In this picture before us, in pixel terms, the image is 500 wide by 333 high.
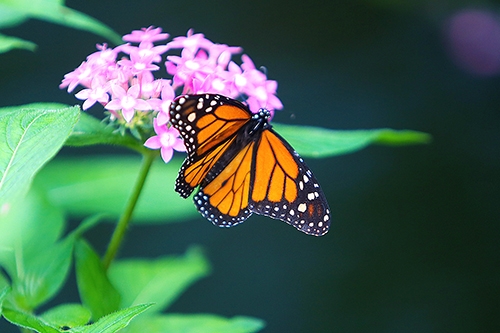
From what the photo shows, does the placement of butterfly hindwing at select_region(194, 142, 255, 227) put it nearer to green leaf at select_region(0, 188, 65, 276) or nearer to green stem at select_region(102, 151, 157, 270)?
green stem at select_region(102, 151, 157, 270)

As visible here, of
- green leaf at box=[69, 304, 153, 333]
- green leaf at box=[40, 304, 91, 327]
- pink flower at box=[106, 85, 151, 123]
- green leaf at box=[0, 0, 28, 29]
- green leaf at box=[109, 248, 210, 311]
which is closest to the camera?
green leaf at box=[69, 304, 153, 333]

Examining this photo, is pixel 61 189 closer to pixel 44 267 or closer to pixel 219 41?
pixel 44 267

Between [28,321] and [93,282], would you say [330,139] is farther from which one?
[28,321]

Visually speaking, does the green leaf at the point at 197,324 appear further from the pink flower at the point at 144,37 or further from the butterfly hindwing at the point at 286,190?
the pink flower at the point at 144,37

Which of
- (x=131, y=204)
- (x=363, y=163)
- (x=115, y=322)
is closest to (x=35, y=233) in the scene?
(x=131, y=204)

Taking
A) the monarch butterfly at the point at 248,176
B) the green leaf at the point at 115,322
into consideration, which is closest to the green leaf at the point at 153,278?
the monarch butterfly at the point at 248,176

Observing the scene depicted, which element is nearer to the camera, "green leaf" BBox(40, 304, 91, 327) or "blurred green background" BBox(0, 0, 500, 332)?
"green leaf" BBox(40, 304, 91, 327)

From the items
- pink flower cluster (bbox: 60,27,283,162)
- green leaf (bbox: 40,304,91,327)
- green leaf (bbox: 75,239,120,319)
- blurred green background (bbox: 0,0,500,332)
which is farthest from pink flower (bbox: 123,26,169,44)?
blurred green background (bbox: 0,0,500,332)
